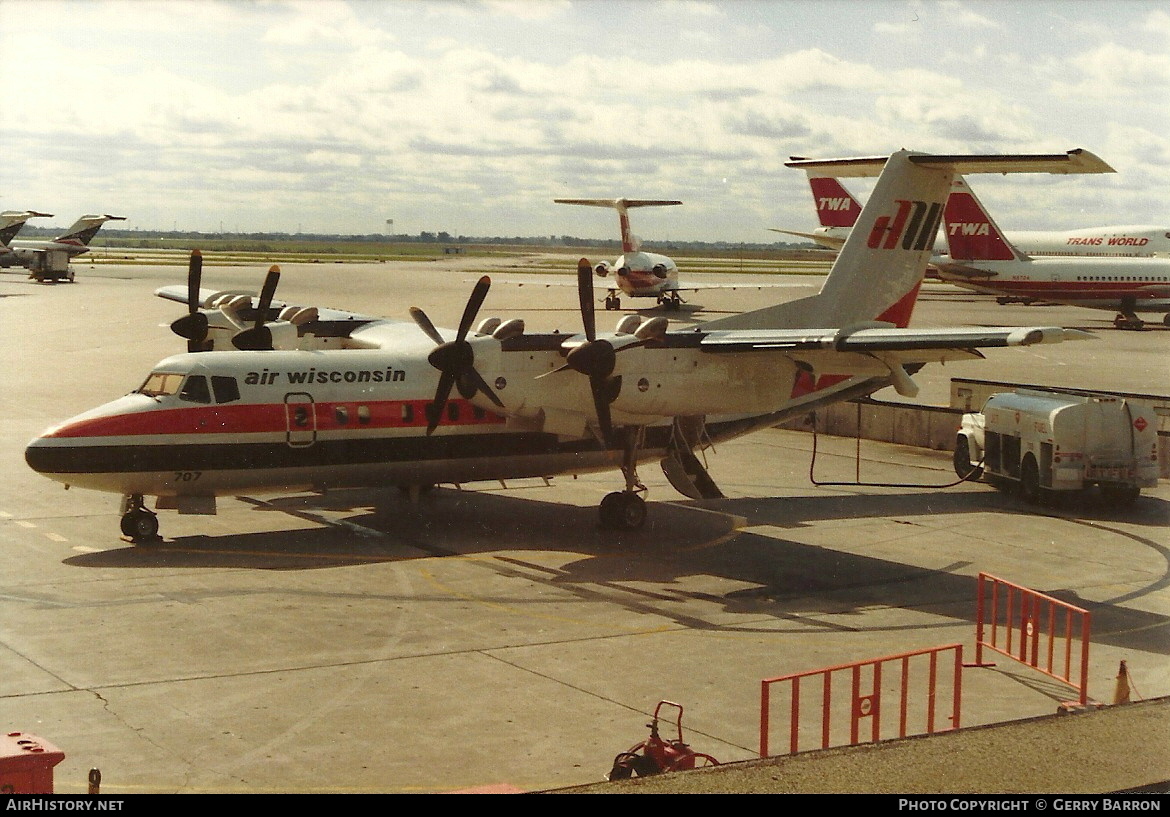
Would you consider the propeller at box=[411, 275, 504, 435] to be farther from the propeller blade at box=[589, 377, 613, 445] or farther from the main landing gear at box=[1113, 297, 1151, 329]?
the main landing gear at box=[1113, 297, 1151, 329]

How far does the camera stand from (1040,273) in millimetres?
74625

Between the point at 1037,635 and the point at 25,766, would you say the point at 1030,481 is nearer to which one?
the point at 1037,635

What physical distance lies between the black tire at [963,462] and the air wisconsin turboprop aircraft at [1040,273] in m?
44.9

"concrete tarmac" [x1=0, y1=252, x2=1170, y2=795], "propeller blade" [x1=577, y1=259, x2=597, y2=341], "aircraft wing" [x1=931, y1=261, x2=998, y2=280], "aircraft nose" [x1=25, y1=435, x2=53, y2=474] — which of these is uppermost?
"aircraft wing" [x1=931, y1=261, x2=998, y2=280]

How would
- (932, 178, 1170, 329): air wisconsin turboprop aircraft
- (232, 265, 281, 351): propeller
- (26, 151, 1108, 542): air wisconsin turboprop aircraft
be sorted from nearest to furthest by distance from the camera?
(26, 151, 1108, 542): air wisconsin turboprop aircraft, (232, 265, 281, 351): propeller, (932, 178, 1170, 329): air wisconsin turboprop aircraft

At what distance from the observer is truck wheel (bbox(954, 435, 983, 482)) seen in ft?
103

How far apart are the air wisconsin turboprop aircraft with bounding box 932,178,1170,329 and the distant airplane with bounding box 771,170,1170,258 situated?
11.0 metres

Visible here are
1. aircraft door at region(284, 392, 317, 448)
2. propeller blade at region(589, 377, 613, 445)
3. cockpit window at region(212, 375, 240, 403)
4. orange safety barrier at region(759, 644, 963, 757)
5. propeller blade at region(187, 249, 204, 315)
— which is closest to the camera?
orange safety barrier at region(759, 644, 963, 757)

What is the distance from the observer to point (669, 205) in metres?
55.2

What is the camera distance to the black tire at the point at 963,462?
1235 inches

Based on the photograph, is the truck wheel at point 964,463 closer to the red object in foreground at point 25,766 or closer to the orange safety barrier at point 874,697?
the orange safety barrier at point 874,697

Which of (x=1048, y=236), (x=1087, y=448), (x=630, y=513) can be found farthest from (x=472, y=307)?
(x=1048, y=236)

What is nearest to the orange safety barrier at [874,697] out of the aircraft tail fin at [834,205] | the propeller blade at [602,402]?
the propeller blade at [602,402]

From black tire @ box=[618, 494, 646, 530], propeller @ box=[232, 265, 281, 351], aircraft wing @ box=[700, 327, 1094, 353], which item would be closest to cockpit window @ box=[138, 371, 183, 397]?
propeller @ box=[232, 265, 281, 351]
